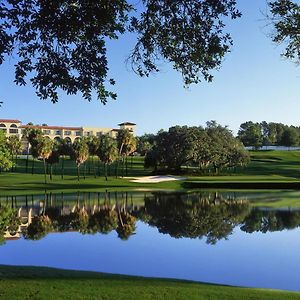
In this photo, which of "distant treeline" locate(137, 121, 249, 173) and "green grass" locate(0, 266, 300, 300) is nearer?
"green grass" locate(0, 266, 300, 300)

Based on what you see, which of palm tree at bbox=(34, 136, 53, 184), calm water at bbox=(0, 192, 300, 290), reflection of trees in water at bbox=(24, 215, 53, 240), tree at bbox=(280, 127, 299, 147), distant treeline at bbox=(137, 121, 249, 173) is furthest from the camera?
tree at bbox=(280, 127, 299, 147)

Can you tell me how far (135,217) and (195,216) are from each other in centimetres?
431

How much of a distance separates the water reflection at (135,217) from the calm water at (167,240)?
0.06 metres

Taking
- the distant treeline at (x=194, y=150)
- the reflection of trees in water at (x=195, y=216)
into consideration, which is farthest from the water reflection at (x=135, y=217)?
the distant treeline at (x=194, y=150)

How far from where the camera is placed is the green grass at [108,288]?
11.2 metres

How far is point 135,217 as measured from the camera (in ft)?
103

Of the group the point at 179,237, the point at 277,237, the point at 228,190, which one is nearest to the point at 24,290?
the point at 179,237

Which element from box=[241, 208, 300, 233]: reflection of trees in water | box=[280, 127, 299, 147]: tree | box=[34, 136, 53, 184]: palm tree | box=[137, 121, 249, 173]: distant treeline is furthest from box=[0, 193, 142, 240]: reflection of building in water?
box=[280, 127, 299, 147]: tree

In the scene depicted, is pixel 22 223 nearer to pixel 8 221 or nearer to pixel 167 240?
pixel 8 221

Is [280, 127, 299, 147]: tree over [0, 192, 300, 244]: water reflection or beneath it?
over

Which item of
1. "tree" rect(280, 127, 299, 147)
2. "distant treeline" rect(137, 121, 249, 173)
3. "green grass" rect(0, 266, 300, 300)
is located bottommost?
"green grass" rect(0, 266, 300, 300)

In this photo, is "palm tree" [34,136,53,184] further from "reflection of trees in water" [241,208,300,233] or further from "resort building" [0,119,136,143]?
"resort building" [0,119,136,143]

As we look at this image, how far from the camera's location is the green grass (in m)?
11.2

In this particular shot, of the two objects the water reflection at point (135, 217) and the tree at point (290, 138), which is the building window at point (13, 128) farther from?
the water reflection at point (135, 217)
